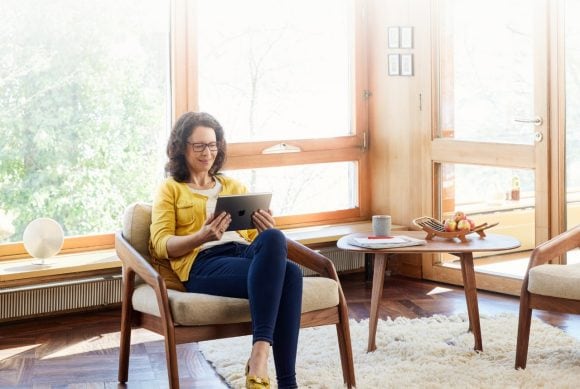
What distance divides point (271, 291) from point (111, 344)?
1405 millimetres

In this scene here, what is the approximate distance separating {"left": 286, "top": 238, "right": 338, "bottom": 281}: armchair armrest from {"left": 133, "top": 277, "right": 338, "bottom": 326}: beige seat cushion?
0.30 ft

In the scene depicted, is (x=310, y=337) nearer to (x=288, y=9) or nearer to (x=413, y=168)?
(x=413, y=168)

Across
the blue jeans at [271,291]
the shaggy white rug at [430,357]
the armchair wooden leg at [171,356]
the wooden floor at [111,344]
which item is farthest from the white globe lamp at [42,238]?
the armchair wooden leg at [171,356]

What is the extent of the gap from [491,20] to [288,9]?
4.09 ft

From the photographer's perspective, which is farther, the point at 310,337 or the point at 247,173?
the point at 247,173

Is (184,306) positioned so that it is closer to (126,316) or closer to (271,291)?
(271,291)

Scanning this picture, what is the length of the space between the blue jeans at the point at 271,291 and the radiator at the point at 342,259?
237 cm

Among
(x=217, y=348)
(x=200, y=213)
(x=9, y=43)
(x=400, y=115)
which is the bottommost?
(x=217, y=348)

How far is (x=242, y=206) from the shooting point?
3857 mm

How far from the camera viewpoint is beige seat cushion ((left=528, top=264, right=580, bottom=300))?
12.9ft

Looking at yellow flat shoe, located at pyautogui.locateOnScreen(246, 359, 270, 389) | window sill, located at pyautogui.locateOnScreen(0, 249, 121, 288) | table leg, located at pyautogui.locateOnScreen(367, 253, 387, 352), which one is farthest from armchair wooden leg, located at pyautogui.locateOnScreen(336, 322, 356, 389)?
window sill, located at pyautogui.locateOnScreen(0, 249, 121, 288)

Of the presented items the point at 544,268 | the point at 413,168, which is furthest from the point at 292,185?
the point at 544,268

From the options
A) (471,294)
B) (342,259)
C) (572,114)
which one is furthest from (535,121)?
(342,259)

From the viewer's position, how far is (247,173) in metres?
6.02
